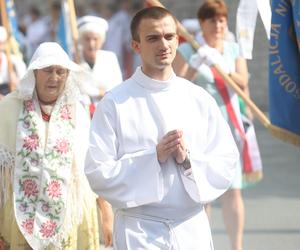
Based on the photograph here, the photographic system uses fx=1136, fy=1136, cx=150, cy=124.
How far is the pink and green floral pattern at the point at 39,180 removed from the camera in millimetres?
6141

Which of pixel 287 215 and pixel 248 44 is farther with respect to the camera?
pixel 287 215

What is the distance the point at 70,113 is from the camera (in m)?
6.33

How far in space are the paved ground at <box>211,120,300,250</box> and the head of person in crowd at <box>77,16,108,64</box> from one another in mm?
1796

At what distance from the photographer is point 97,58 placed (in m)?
9.27

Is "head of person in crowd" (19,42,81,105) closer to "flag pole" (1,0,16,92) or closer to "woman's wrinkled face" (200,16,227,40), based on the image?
"woman's wrinkled face" (200,16,227,40)

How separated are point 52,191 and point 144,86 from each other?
1.31 meters

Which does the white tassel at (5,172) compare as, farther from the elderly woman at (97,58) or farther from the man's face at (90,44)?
the man's face at (90,44)

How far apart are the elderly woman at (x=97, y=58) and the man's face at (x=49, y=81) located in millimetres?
2506

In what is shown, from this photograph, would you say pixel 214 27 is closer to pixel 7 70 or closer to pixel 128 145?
pixel 7 70

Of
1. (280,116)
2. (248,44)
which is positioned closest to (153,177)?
(280,116)

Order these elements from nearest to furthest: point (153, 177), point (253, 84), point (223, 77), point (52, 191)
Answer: point (153, 177) < point (52, 191) < point (223, 77) < point (253, 84)

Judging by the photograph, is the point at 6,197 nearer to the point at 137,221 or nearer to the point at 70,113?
the point at 70,113

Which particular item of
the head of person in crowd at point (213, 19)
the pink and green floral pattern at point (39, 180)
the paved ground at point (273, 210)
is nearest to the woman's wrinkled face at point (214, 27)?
the head of person in crowd at point (213, 19)

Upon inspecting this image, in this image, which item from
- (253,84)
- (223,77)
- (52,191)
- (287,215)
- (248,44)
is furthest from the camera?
(253,84)
